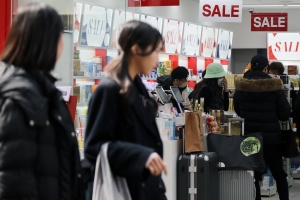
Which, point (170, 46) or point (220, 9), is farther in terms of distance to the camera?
point (170, 46)

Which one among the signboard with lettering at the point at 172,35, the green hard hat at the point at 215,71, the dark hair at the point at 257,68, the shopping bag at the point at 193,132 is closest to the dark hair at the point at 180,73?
the green hard hat at the point at 215,71

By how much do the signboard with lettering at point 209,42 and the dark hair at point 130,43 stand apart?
43.2ft

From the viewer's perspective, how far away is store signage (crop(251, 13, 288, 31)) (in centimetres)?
1463

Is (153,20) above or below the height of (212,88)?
above

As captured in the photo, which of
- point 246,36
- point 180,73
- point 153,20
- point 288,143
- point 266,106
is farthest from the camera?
point 246,36

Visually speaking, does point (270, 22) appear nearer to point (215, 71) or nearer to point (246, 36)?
point (246, 36)

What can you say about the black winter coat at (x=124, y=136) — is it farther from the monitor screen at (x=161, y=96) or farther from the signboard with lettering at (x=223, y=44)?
the signboard with lettering at (x=223, y=44)

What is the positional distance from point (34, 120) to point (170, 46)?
39.3ft

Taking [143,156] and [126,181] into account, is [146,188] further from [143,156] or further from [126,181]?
[143,156]

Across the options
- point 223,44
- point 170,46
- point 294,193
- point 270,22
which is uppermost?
point 270,22

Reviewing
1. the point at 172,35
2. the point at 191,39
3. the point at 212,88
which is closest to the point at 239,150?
the point at 212,88

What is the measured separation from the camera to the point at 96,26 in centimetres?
654

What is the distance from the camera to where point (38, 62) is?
2279 millimetres

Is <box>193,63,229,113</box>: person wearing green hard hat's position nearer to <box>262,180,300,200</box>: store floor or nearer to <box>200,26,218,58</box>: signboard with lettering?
<box>262,180,300,200</box>: store floor
